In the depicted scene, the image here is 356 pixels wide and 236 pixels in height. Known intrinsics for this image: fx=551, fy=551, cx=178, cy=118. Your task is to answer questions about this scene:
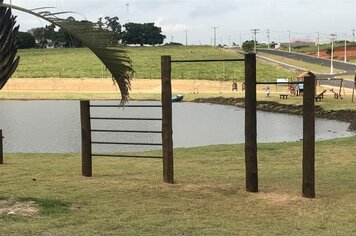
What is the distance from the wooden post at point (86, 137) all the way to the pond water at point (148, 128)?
22.1 feet

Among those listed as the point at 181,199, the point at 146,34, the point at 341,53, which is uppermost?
the point at 146,34

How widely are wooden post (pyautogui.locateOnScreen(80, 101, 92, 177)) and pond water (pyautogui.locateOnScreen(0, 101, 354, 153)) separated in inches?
266

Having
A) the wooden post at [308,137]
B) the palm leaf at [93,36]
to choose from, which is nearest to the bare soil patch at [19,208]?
the palm leaf at [93,36]

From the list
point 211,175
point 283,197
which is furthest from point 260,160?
point 283,197

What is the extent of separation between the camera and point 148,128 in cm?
2250

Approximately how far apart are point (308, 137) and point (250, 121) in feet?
2.72

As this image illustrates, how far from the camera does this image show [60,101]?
41844 mm

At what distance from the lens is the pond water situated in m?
17.8

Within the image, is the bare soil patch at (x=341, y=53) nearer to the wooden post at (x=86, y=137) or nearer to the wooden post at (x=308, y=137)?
the wooden post at (x=86, y=137)

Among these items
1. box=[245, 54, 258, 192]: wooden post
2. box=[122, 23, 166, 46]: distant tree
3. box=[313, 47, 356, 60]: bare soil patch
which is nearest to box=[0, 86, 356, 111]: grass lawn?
box=[245, 54, 258, 192]: wooden post

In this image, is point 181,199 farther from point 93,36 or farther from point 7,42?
point 7,42

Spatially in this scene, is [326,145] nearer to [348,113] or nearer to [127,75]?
[127,75]

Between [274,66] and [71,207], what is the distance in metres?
60.4

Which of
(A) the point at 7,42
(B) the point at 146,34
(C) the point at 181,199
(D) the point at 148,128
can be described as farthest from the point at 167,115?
(B) the point at 146,34
